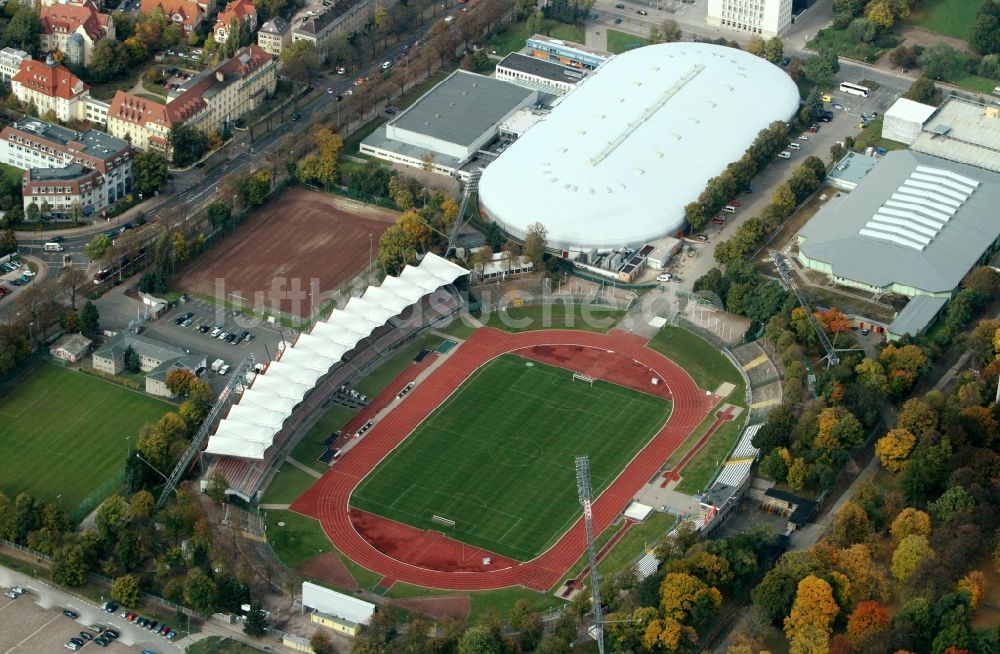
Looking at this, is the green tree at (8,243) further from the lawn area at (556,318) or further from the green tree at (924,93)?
the green tree at (924,93)

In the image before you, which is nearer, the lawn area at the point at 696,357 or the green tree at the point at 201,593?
the green tree at the point at 201,593

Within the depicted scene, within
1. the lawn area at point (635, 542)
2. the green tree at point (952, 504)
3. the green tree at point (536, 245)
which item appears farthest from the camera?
the green tree at point (536, 245)

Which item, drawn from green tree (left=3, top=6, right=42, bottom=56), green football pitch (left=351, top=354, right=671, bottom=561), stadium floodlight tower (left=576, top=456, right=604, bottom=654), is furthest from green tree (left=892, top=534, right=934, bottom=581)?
green tree (left=3, top=6, right=42, bottom=56)

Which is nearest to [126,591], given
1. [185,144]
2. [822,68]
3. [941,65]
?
[185,144]

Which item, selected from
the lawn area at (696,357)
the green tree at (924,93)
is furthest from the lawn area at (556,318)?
the green tree at (924,93)

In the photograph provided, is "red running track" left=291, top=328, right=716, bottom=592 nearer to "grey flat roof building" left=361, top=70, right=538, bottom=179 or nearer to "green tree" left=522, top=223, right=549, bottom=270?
"green tree" left=522, top=223, right=549, bottom=270

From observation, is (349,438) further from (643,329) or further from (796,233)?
(796,233)

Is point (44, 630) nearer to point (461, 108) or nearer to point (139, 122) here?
point (139, 122)
